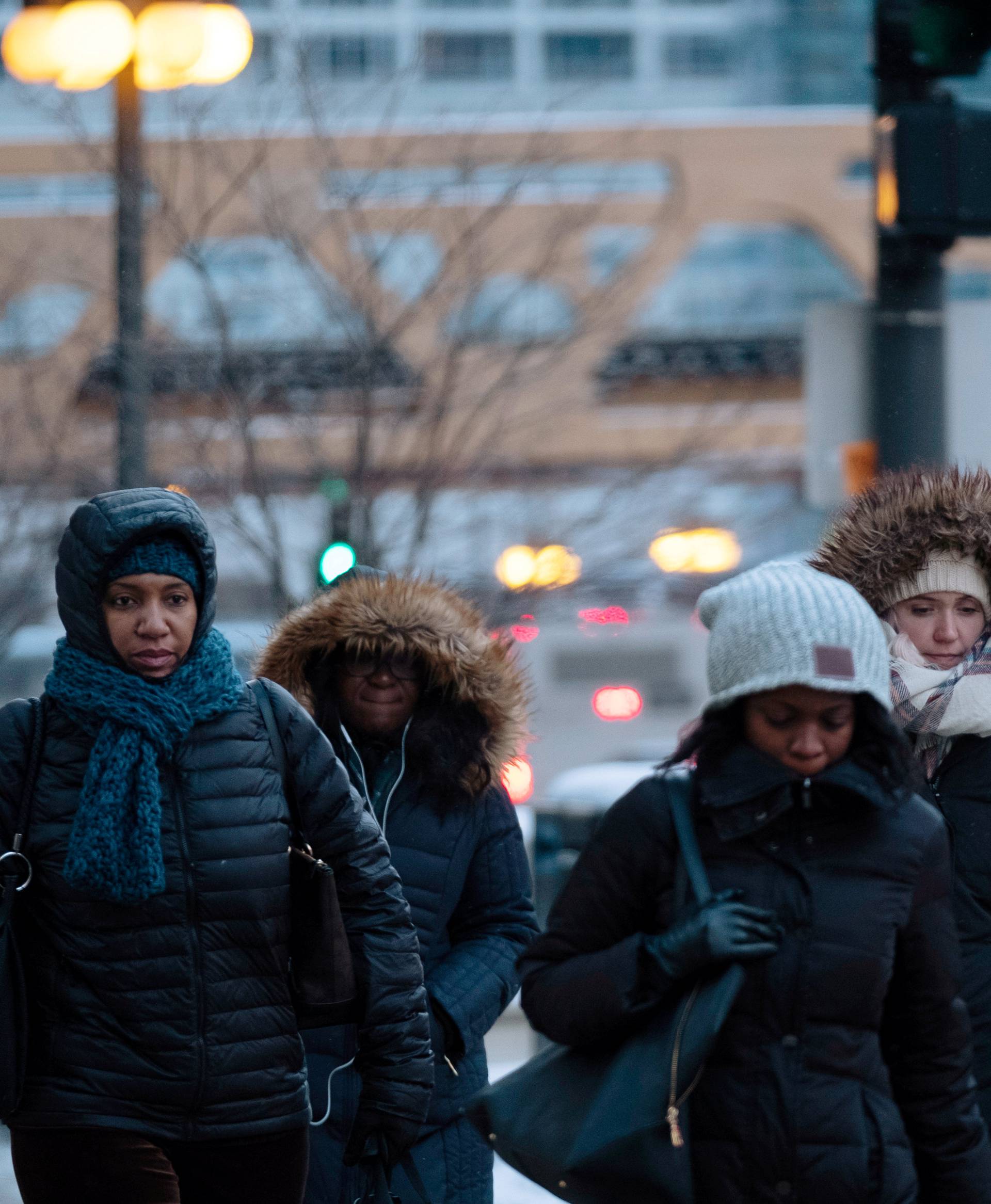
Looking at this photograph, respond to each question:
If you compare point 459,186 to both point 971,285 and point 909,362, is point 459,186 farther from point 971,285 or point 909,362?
point 971,285

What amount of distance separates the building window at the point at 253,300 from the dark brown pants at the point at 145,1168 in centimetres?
601

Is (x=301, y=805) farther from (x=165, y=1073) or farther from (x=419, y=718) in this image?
(x=419, y=718)

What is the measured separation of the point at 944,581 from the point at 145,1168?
2014 mm

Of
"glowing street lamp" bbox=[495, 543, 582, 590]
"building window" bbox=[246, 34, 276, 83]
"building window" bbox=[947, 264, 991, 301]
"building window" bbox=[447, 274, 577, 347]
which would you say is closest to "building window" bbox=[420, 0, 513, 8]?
"building window" bbox=[947, 264, 991, 301]

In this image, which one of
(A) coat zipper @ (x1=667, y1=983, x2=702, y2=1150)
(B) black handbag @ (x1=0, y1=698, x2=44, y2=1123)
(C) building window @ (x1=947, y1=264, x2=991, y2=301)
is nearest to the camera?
(A) coat zipper @ (x1=667, y1=983, x2=702, y2=1150)

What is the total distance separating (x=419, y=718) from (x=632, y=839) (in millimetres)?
1652

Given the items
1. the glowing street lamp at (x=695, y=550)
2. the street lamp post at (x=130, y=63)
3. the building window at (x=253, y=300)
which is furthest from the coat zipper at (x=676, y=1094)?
the glowing street lamp at (x=695, y=550)

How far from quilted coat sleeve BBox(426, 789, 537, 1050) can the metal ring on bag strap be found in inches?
44.9

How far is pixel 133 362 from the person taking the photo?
7438mm

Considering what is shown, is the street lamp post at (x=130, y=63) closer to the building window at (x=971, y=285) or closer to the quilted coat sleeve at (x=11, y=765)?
the quilted coat sleeve at (x=11, y=765)

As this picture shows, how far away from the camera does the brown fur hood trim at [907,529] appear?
3.78 metres

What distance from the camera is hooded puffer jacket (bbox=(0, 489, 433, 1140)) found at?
10.6 ft

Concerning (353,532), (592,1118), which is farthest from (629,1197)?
(353,532)

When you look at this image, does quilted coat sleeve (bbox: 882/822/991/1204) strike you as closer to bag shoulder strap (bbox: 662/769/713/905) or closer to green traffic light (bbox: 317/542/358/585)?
bag shoulder strap (bbox: 662/769/713/905)
